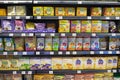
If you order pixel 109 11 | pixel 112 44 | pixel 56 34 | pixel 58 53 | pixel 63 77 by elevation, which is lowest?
pixel 63 77

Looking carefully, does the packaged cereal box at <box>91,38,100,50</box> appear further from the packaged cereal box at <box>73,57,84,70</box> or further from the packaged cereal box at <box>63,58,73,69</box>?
the packaged cereal box at <box>63,58,73,69</box>

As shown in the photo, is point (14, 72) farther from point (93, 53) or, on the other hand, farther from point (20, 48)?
point (93, 53)

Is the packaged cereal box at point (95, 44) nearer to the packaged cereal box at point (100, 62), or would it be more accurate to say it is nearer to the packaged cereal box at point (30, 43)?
the packaged cereal box at point (100, 62)

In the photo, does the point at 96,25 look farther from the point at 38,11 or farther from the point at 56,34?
the point at 38,11

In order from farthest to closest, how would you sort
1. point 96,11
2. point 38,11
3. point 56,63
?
1. point 56,63
2. point 96,11
3. point 38,11

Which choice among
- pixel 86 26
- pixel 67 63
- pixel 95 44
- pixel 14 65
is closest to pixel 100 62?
pixel 95 44

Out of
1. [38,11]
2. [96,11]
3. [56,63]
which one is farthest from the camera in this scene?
[56,63]

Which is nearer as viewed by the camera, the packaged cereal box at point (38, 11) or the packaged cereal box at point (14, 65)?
the packaged cereal box at point (38, 11)

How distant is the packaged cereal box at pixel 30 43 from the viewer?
493 centimetres

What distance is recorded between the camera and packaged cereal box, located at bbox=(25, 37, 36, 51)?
4.93 metres

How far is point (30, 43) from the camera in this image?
4.94 meters

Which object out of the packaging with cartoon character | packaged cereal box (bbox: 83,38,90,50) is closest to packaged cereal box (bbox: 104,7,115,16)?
packaged cereal box (bbox: 83,38,90,50)

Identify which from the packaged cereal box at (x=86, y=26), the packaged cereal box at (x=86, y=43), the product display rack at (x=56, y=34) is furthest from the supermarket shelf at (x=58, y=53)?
the packaged cereal box at (x=86, y=26)

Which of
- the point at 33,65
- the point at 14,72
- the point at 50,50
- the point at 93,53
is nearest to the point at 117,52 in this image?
the point at 93,53
